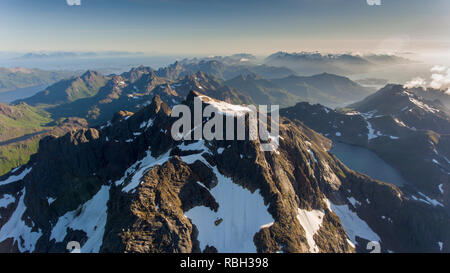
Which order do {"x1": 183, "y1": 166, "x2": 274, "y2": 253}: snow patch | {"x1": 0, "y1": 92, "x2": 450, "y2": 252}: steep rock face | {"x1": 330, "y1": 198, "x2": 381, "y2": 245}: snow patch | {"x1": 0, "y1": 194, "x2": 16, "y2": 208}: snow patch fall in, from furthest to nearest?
1. {"x1": 0, "y1": 194, "x2": 16, "y2": 208}: snow patch
2. {"x1": 330, "y1": 198, "x2": 381, "y2": 245}: snow patch
3. {"x1": 183, "y1": 166, "x2": 274, "y2": 253}: snow patch
4. {"x1": 0, "y1": 92, "x2": 450, "y2": 252}: steep rock face

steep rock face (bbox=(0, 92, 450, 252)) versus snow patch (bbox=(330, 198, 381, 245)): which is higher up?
steep rock face (bbox=(0, 92, 450, 252))

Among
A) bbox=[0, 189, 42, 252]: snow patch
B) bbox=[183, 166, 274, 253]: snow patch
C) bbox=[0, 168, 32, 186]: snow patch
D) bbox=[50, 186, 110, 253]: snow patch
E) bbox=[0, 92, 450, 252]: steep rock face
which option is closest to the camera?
bbox=[0, 92, 450, 252]: steep rock face

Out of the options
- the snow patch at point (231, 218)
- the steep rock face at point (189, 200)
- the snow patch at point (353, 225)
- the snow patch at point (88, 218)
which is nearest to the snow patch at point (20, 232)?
the steep rock face at point (189, 200)

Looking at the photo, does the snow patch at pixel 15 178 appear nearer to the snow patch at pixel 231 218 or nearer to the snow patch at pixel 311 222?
the snow patch at pixel 231 218

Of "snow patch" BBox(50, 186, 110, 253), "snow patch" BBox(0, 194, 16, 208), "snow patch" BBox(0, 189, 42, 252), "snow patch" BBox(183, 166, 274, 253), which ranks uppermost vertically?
"snow patch" BBox(183, 166, 274, 253)

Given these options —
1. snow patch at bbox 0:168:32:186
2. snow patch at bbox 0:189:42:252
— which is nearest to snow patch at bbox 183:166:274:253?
snow patch at bbox 0:189:42:252

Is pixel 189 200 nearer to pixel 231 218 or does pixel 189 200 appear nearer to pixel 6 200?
pixel 231 218

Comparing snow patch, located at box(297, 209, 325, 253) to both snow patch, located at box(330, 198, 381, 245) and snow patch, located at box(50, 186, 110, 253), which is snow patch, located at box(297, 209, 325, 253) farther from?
snow patch, located at box(50, 186, 110, 253)

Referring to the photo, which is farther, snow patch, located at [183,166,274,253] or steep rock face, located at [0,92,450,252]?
snow patch, located at [183,166,274,253]

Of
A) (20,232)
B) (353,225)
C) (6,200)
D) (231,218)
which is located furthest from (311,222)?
(6,200)

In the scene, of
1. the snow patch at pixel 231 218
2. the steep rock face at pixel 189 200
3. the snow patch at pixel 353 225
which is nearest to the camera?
the steep rock face at pixel 189 200
